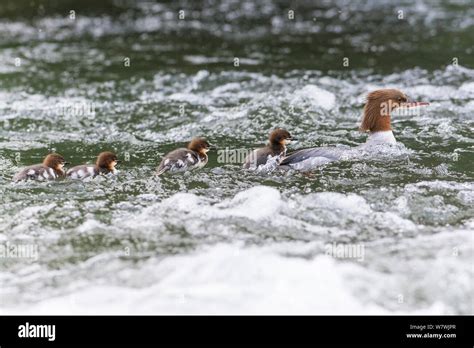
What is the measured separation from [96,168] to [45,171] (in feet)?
1.35

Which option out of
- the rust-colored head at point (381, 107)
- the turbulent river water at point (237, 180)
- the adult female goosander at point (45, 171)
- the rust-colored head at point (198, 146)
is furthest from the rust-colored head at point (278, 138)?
the adult female goosander at point (45, 171)

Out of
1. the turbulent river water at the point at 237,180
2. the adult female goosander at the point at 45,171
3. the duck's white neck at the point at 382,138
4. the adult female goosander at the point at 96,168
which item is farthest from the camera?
the duck's white neck at the point at 382,138

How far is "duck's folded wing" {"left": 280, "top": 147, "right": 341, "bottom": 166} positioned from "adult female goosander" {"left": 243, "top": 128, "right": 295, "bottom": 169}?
0.14 meters

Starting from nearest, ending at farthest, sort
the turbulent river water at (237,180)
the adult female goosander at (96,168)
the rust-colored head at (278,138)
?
the turbulent river water at (237,180) → the adult female goosander at (96,168) → the rust-colored head at (278,138)

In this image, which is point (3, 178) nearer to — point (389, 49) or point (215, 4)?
point (389, 49)

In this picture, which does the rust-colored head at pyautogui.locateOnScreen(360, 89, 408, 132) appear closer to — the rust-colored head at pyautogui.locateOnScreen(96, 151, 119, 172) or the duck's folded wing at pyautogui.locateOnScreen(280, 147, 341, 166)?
the duck's folded wing at pyautogui.locateOnScreen(280, 147, 341, 166)

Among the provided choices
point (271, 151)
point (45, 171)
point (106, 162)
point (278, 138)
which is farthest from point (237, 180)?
point (45, 171)

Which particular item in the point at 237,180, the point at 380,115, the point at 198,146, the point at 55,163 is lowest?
the point at 237,180

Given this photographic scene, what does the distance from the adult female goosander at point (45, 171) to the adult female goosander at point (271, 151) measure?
1.56 m

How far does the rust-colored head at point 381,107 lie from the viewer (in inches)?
264

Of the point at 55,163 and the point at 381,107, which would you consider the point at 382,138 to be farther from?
the point at 55,163

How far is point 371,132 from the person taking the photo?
6781 millimetres

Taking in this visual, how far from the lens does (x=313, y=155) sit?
6316 millimetres

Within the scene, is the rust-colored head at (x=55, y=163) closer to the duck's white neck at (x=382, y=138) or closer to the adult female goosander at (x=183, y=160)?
the adult female goosander at (x=183, y=160)
